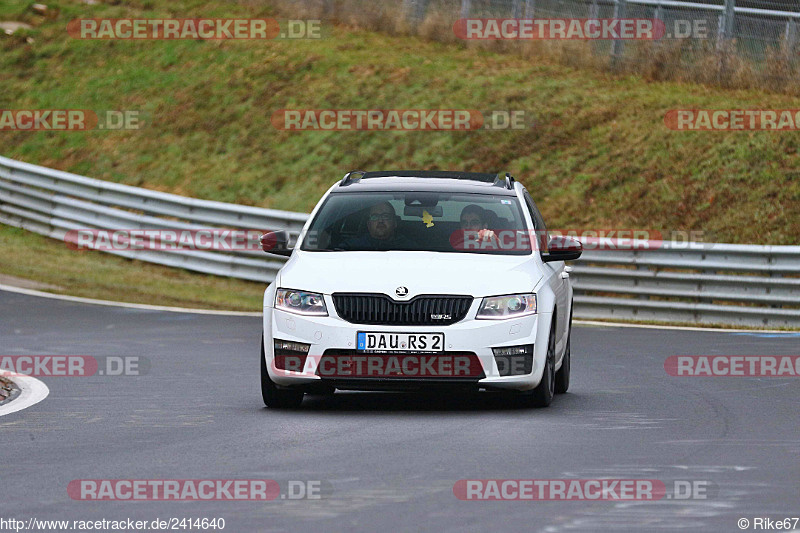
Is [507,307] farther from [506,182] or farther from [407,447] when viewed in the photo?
[506,182]

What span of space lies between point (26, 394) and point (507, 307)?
3890 millimetres

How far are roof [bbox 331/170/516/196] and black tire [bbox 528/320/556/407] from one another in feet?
4.47

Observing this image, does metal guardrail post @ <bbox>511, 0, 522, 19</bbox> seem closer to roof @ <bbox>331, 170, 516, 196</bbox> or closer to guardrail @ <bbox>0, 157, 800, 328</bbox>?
guardrail @ <bbox>0, 157, 800, 328</bbox>

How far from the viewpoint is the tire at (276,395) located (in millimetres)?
11680

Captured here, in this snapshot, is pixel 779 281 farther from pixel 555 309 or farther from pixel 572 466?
pixel 572 466

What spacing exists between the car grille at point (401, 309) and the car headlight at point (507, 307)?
0.40ft

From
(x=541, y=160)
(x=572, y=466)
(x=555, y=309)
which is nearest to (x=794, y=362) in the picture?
(x=555, y=309)

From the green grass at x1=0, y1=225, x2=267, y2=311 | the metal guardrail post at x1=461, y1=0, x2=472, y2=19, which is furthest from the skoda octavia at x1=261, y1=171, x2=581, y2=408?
the metal guardrail post at x1=461, y1=0, x2=472, y2=19

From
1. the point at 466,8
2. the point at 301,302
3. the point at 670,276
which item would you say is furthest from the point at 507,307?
the point at 466,8

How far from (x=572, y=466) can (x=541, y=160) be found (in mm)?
19940

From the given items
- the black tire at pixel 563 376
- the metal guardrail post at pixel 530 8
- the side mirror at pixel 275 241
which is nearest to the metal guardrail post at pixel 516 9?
the metal guardrail post at pixel 530 8

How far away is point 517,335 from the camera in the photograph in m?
11.3

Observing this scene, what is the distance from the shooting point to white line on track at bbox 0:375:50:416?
38.5 feet

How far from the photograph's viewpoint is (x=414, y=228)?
40.2ft
